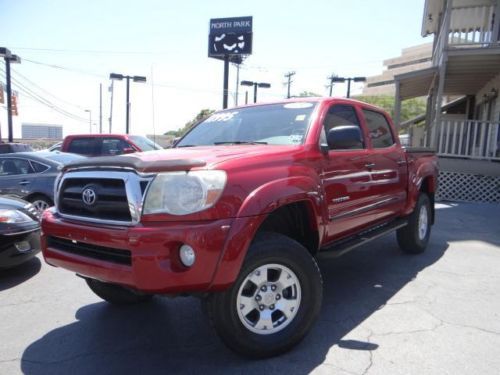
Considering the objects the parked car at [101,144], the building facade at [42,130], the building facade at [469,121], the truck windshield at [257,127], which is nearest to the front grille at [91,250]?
the truck windshield at [257,127]

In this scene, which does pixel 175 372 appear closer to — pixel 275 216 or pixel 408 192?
pixel 275 216

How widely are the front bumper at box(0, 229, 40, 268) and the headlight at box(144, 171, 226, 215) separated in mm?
2881

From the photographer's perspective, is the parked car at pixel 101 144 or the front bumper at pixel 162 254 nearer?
the front bumper at pixel 162 254

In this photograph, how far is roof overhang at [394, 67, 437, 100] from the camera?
13.0 meters

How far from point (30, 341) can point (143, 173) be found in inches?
69.1

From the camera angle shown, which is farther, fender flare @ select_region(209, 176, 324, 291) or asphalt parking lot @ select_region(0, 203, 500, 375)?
asphalt parking lot @ select_region(0, 203, 500, 375)

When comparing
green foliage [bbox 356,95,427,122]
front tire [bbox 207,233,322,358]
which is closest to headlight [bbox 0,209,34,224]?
front tire [bbox 207,233,322,358]

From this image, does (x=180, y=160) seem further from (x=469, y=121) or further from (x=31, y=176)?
(x=469, y=121)

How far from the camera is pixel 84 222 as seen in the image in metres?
2.91

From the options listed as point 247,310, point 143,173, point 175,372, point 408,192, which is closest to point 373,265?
point 408,192

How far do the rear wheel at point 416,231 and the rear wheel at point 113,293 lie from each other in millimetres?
3547

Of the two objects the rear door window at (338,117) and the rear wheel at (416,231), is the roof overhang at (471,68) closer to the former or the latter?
the rear wheel at (416,231)

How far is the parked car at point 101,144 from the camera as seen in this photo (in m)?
11.5

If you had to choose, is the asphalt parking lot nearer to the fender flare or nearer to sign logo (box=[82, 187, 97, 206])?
the fender flare
